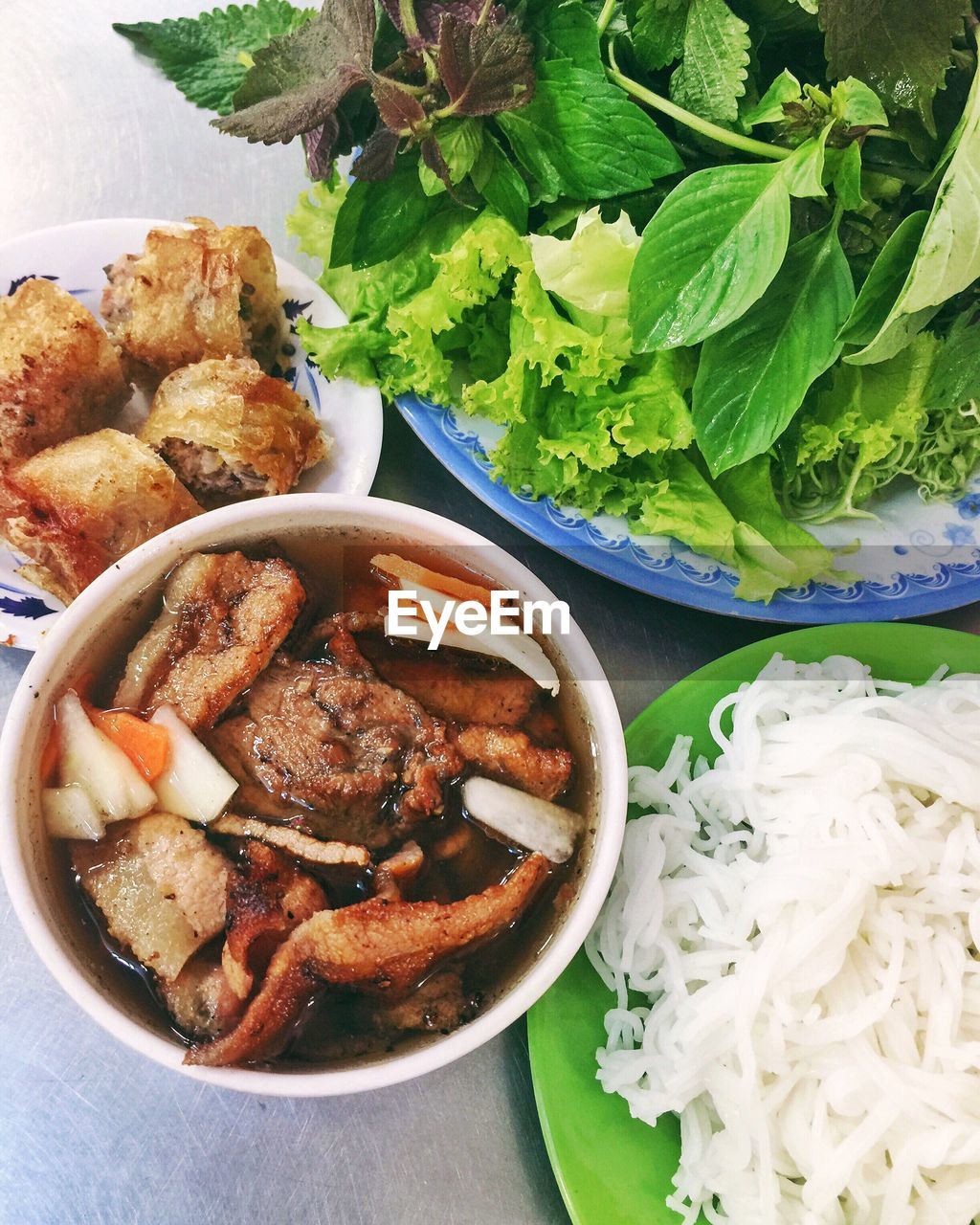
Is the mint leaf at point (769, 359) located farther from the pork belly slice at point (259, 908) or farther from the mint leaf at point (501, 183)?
the pork belly slice at point (259, 908)

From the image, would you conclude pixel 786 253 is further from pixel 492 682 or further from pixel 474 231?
pixel 492 682

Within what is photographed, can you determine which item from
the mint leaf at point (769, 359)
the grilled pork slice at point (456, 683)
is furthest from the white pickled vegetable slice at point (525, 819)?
the mint leaf at point (769, 359)

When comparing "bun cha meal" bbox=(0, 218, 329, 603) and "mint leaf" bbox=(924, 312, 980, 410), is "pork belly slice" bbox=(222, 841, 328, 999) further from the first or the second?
"mint leaf" bbox=(924, 312, 980, 410)

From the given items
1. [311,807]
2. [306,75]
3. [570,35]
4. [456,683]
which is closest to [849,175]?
[570,35]

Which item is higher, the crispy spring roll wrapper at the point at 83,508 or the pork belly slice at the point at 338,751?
the crispy spring roll wrapper at the point at 83,508

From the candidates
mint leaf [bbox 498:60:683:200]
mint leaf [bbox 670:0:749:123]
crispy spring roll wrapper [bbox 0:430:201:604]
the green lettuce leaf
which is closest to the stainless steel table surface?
crispy spring roll wrapper [bbox 0:430:201:604]

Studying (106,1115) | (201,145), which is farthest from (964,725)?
(201,145)

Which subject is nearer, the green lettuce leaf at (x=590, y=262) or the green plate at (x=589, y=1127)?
the green plate at (x=589, y=1127)
